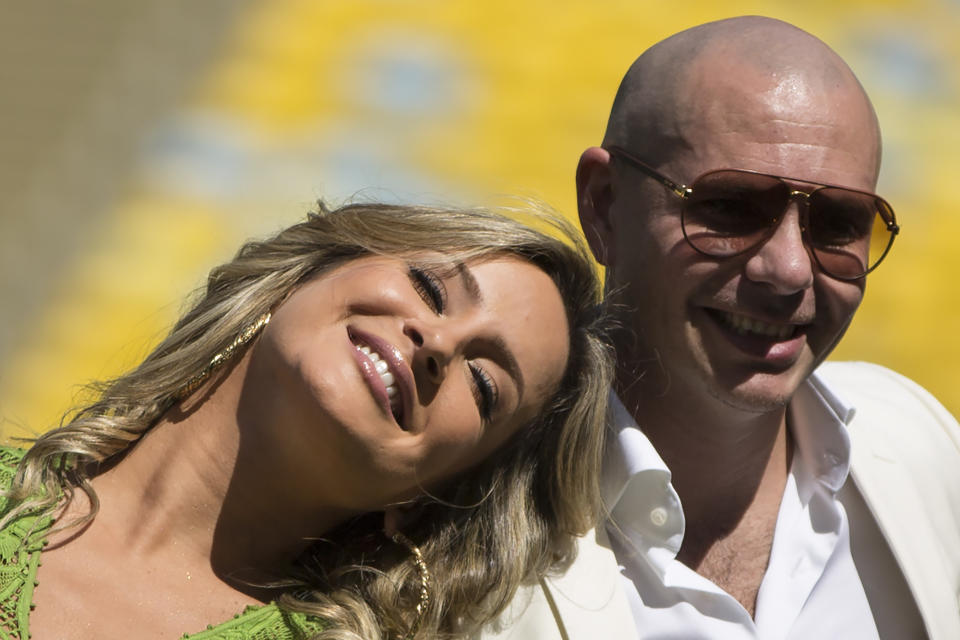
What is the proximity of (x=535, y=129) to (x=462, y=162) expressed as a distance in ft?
1.56

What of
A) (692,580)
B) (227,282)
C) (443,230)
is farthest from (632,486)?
(227,282)

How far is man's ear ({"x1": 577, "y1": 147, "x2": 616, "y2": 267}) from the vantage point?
262cm

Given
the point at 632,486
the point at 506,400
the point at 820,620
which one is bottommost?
the point at 820,620

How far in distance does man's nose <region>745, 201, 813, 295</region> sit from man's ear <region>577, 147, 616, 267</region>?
1.26 ft

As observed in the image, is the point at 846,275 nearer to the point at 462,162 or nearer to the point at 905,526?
the point at 905,526

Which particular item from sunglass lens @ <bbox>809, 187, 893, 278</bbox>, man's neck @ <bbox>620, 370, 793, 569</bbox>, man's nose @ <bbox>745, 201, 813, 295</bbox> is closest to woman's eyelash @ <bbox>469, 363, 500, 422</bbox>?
man's neck @ <bbox>620, 370, 793, 569</bbox>

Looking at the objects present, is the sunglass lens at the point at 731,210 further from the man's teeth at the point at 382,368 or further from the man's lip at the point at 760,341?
the man's teeth at the point at 382,368

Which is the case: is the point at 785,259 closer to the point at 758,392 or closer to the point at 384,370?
the point at 758,392

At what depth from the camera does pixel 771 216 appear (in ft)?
7.68

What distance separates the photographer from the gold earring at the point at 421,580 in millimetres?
2268

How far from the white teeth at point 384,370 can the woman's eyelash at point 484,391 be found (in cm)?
17

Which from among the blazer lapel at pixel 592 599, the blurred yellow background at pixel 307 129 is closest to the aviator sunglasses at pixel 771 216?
the blazer lapel at pixel 592 599

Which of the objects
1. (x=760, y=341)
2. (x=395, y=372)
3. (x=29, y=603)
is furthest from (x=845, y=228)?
(x=29, y=603)

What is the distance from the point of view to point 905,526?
8.22 feet
